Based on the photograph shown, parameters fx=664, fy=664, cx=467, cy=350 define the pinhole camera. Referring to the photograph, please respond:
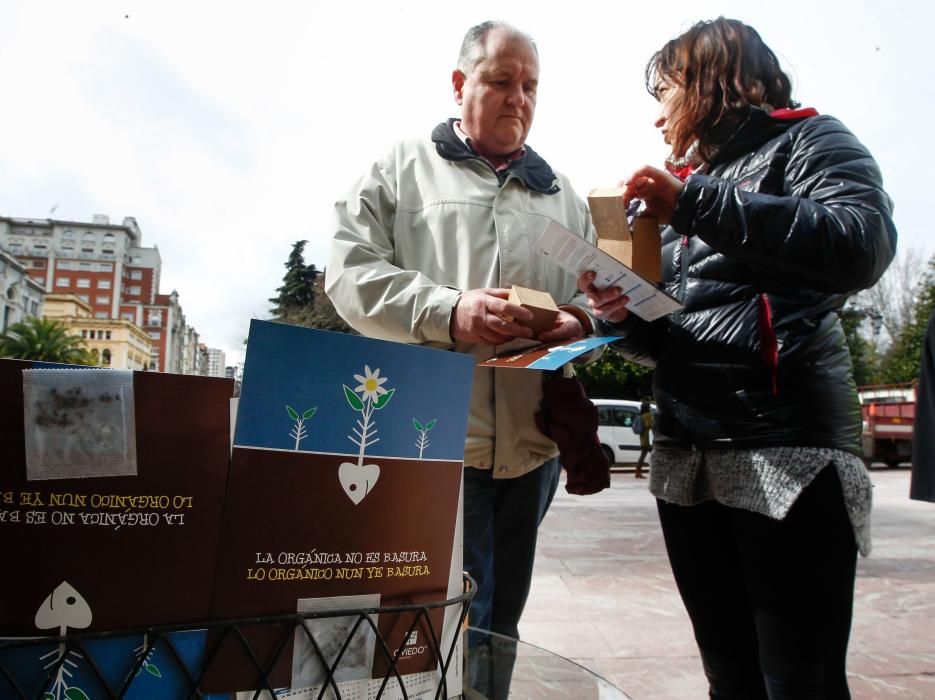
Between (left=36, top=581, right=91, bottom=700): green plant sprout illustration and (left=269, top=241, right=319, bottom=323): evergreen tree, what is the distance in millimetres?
28915

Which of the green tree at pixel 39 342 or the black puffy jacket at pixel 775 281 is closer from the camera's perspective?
the black puffy jacket at pixel 775 281

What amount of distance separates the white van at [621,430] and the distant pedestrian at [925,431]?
13.7 meters

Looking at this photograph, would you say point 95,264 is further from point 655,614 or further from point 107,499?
point 107,499

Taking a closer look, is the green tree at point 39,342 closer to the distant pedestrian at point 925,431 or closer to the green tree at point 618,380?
the green tree at point 618,380

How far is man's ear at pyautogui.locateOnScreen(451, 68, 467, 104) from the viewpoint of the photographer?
4.65 feet

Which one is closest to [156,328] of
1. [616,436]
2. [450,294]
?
[616,436]

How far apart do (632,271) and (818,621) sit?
0.61 metres

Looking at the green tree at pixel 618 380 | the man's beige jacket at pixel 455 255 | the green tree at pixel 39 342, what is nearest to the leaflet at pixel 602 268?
the man's beige jacket at pixel 455 255

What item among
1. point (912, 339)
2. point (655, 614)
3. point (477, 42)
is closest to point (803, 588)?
point (477, 42)

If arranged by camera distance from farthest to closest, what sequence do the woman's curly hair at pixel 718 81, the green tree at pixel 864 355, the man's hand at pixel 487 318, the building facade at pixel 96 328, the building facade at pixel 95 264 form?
the building facade at pixel 95 264 → the building facade at pixel 96 328 → the green tree at pixel 864 355 → the woman's curly hair at pixel 718 81 → the man's hand at pixel 487 318

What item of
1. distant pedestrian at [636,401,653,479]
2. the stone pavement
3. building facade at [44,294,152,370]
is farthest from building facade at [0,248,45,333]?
the stone pavement

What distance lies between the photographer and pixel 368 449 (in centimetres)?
56

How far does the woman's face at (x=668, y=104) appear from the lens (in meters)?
1.22

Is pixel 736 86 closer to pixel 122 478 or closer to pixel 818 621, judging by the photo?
pixel 818 621
